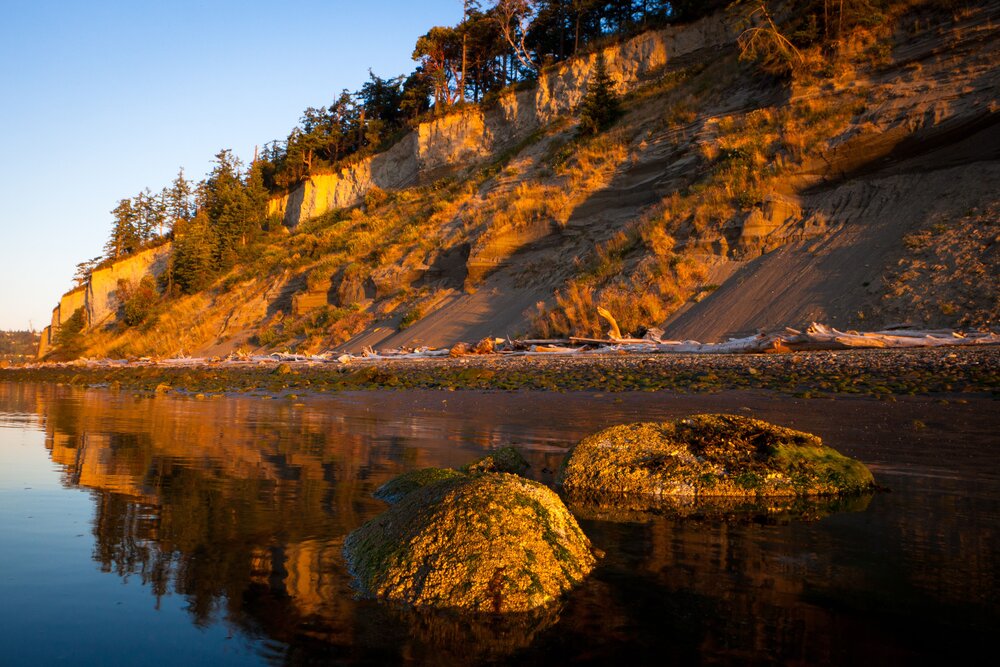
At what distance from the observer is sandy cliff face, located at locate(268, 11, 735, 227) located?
1350 inches

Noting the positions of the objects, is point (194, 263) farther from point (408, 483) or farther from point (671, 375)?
point (408, 483)

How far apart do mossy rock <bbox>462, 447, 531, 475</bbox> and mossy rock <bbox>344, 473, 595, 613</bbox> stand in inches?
68.1

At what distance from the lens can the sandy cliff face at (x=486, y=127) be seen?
34281 mm

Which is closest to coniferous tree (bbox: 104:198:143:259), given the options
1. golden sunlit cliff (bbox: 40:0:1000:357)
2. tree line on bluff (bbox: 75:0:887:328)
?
tree line on bluff (bbox: 75:0:887:328)

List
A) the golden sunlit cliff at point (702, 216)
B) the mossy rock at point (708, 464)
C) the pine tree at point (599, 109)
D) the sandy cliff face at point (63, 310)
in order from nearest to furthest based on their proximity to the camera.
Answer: the mossy rock at point (708, 464), the golden sunlit cliff at point (702, 216), the pine tree at point (599, 109), the sandy cliff face at point (63, 310)

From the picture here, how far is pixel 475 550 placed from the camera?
2668mm

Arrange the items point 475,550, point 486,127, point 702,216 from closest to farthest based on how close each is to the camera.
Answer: point 475,550 → point 702,216 → point 486,127

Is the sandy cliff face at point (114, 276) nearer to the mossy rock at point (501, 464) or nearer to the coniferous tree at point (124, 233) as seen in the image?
the coniferous tree at point (124, 233)

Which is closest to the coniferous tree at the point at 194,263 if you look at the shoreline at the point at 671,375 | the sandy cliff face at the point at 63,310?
the sandy cliff face at the point at 63,310

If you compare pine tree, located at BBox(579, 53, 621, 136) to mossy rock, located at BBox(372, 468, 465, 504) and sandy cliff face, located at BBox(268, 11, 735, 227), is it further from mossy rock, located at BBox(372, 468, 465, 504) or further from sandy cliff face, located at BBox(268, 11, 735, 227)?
mossy rock, located at BBox(372, 468, 465, 504)

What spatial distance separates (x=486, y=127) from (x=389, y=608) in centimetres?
4070

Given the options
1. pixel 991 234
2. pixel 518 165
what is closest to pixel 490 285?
pixel 518 165

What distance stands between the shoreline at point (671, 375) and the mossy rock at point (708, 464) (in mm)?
4516

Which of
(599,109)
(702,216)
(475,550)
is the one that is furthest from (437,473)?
(599,109)
